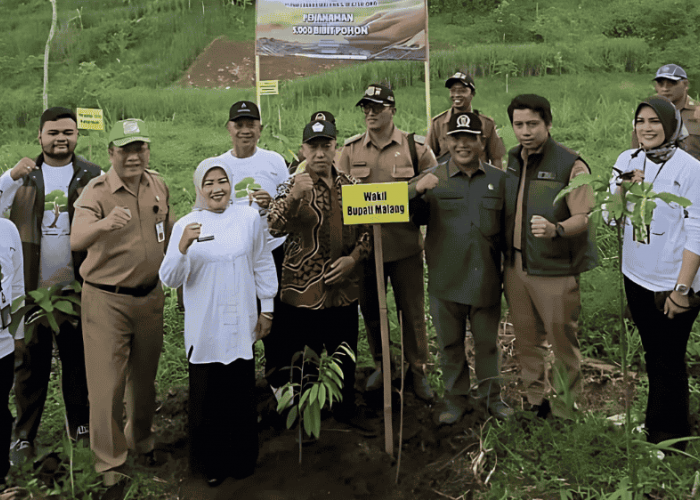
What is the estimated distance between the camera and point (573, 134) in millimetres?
9586

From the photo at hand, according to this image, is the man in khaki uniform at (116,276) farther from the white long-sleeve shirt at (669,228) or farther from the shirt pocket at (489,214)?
the white long-sleeve shirt at (669,228)

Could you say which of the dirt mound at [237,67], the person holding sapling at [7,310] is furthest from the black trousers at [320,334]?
the dirt mound at [237,67]

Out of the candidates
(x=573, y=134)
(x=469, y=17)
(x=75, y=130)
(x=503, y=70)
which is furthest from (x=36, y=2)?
(x=75, y=130)

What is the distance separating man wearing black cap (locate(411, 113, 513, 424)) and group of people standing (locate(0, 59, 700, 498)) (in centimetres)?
1

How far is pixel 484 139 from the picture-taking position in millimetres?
4930

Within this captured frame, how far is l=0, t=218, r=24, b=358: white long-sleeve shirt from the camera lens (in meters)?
3.12

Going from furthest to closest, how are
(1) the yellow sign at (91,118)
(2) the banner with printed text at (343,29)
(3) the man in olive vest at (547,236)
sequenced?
(2) the banner with printed text at (343,29) < (1) the yellow sign at (91,118) < (3) the man in olive vest at (547,236)

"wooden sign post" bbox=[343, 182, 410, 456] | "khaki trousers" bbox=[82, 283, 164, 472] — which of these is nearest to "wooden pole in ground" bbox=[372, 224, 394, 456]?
"wooden sign post" bbox=[343, 182, 410, 456]

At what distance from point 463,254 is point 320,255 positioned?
798 millimetres

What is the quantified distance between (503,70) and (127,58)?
841cm

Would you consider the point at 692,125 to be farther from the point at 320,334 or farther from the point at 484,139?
the point at 320,334

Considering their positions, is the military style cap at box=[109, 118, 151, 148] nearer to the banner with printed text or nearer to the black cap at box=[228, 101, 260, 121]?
the black cap at box=[228, 101, 260, 121]

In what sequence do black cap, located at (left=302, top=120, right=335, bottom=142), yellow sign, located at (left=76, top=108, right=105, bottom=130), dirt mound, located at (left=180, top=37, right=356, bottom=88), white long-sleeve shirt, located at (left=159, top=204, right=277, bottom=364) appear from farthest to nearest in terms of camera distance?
dirt mound, located at (left=180, top=37, right=356, bottom=88) → yellow sign, located at (left=76, top=108, right=105, bottom=130) → black cap, located at (left=302, top=120, right=335, bottom=142) → white long-sleeve shirt, located at (left=159, top=204, right=277, bottom=364)

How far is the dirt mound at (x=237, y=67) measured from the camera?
14203 millimetres
